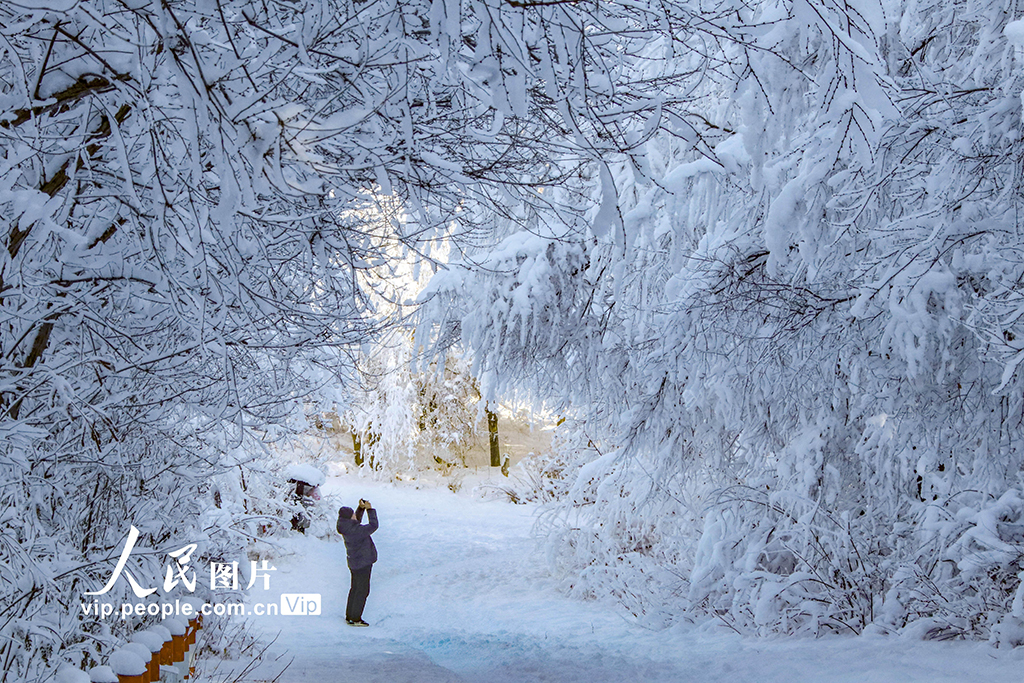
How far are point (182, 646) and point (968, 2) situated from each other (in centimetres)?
558

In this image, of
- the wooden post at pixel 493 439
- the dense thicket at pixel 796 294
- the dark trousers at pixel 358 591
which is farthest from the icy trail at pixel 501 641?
the wooden post at pixel 493 439

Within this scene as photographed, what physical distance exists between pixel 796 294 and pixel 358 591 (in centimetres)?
657

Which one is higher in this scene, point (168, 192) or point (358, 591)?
point (168, 192)

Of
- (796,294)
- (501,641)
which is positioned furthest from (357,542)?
(796,294)

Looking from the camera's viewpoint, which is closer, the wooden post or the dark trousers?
the dark trousers

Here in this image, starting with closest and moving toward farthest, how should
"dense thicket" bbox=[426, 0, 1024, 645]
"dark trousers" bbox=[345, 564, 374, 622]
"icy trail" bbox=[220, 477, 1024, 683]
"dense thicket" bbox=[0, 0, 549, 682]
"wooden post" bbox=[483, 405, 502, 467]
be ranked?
"dense thicket" bbox=[0, 0, 549, 682] → "dense thicket" bbox=[426, 0, 1024, 645] → "icy trail" bbox=[220, 477, 1024, 683] → "dark trousers" bbox=[345, 564, 374, 622] → "wooden post" bbox=[483, 405, 502, 467]

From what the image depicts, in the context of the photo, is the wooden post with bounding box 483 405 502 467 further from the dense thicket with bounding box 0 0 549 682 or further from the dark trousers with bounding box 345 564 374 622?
the dense thicket with bounding box 0 0 549 682

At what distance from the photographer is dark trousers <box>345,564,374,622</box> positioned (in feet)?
30.0

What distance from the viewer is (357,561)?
30.2 feet

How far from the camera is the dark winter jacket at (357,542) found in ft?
30.2

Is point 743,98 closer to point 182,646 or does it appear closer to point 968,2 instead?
point 968,2

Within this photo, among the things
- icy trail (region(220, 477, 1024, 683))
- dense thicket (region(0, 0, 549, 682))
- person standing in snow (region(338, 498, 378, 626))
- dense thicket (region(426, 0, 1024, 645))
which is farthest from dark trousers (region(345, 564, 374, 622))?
dense thicket (region(0, 0, 549, 682))

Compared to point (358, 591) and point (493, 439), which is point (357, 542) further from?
point (493, 439)

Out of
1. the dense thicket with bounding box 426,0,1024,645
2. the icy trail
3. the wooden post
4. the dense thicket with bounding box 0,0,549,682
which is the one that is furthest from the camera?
the wooden post
